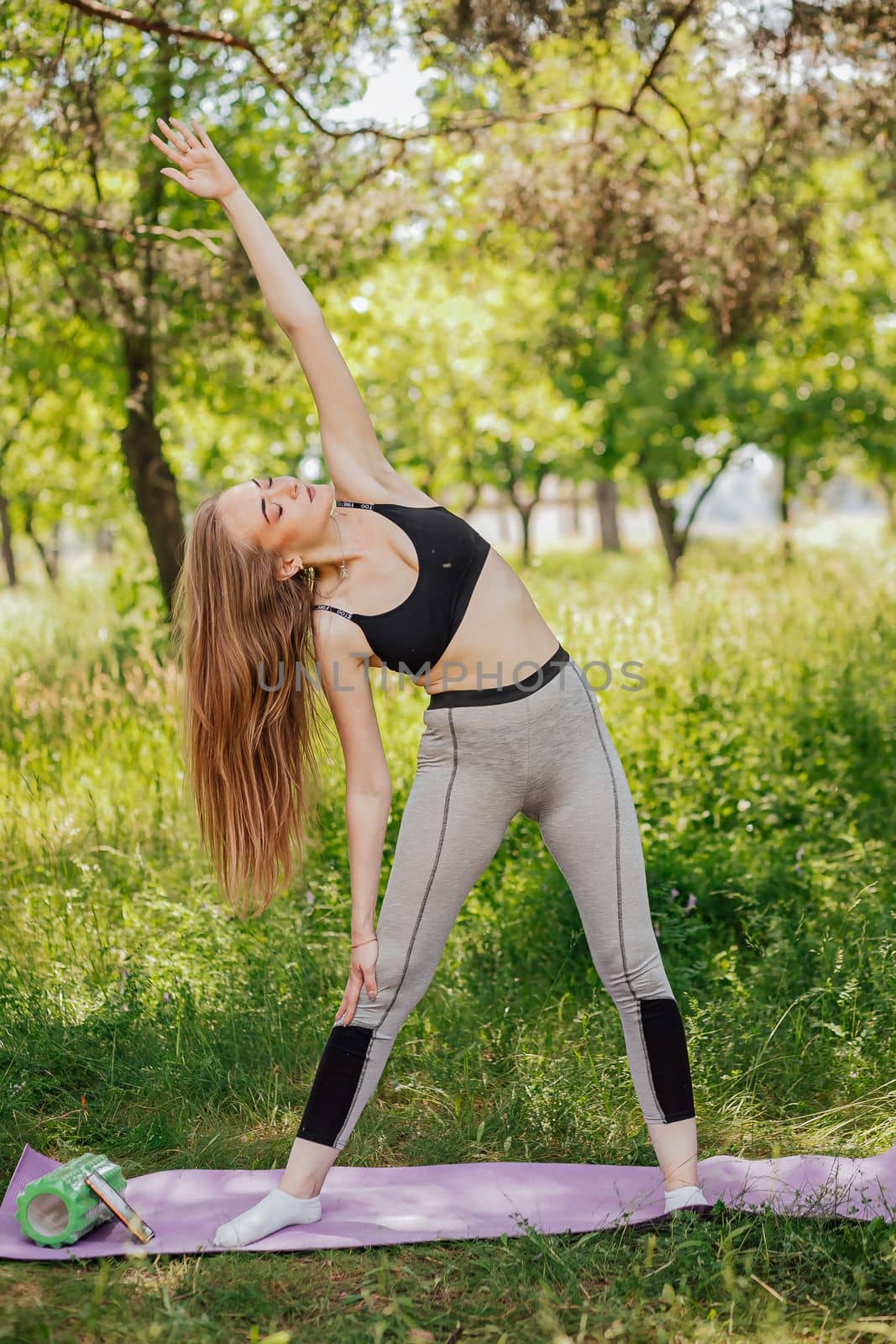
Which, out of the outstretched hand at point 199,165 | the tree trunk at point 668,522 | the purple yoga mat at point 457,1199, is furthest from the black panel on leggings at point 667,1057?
the tree trunk at point 668,522

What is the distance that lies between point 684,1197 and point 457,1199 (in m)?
0.63

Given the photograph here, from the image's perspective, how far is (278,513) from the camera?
2783 mm

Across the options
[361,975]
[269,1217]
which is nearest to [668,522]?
[361,975]

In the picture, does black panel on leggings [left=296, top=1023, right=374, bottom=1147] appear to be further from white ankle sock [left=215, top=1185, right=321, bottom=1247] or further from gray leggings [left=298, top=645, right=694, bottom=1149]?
white ankle sock [left=215, top=1185, right=321, bottom=1247]

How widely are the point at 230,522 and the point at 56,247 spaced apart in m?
4.81

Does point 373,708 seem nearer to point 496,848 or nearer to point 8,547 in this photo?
point 496,848

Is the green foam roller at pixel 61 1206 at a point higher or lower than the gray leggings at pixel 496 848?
lower

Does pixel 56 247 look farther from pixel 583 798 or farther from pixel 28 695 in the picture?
pixel 583 798

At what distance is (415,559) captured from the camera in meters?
2.83

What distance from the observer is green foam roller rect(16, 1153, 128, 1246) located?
2.87m

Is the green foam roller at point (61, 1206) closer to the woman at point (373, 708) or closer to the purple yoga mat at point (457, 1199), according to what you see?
the purple yoga mat at point (457, 1199)

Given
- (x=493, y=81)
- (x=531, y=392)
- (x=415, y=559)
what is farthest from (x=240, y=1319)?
(x=531, y=392)

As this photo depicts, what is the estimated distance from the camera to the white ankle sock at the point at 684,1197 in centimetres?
289

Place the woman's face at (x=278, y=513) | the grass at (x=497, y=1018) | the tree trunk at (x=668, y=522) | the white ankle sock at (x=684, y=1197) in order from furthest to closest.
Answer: the tree trunk at (x=668, y=522), the white ankle sock at (x=684, y=1197), the woman's face at (x=278, y=513), the grass at (x=497, y=1018)
